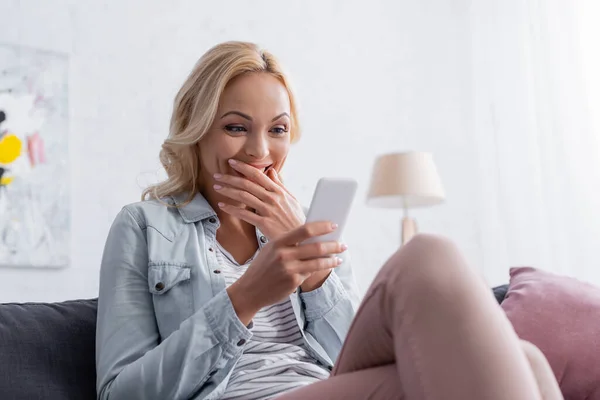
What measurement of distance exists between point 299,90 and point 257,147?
2174 millimetres

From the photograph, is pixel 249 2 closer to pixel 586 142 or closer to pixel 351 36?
pixel 351 36

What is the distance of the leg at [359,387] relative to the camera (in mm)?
873

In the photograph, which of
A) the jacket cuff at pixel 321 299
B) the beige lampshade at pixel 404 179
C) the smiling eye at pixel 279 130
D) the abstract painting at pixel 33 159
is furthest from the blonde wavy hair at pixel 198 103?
the beige lampshade at pixel 404 179

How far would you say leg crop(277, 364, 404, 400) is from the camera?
2.86 ft

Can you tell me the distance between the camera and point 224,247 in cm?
157

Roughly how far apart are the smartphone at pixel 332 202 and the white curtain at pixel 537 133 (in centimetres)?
258

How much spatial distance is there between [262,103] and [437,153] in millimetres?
2622

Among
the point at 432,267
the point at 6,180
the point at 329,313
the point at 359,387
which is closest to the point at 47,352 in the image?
the point at 329,313

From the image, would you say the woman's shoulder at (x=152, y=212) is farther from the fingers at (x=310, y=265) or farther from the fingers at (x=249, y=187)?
the fingers at (x=310, y=265)

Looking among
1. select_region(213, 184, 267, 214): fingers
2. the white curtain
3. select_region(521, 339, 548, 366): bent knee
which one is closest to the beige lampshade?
the white curtain

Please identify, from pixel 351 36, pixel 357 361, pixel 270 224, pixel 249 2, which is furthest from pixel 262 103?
Result: pixel 351 36

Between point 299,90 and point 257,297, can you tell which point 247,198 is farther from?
point 299,90

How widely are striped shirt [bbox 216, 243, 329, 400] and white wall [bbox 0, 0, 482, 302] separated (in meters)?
1.64

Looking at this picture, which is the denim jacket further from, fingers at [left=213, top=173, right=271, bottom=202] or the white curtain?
the white curtain
